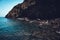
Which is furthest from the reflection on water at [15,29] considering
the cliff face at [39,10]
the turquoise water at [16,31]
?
the cliff face at [39,10]

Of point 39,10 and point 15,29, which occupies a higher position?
point 39,10

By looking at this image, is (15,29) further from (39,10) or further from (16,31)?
(39,10)

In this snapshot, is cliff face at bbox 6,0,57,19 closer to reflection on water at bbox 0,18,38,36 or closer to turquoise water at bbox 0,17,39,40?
reflection on water at bbox 0,18,38,36

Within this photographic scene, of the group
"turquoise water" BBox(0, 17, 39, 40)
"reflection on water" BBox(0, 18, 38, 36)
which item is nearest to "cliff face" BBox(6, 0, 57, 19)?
"reflection on water" BBox(0, 18, 38, 36)

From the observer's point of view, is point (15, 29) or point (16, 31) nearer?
point (16, 31)

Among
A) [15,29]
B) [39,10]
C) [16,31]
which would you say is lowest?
[15,29]

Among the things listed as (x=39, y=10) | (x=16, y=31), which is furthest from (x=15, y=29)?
(x=39, y=10)

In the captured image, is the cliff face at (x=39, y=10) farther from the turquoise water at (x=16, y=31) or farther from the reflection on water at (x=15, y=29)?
the turquoise water at (x=16, y=31)

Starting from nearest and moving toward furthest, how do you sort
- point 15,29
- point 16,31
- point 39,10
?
point 16,31, point 15,29, point 39,10

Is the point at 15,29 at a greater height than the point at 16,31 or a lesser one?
lesser

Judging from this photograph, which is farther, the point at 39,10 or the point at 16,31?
the point at 39,10

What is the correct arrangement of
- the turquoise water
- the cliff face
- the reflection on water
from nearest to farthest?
the turquoise water
the reflection on water
the cliff face

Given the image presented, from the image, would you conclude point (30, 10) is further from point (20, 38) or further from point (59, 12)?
point (20, 38)

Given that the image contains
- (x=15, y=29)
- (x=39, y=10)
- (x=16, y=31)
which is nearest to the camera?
(x=16, y=31)
